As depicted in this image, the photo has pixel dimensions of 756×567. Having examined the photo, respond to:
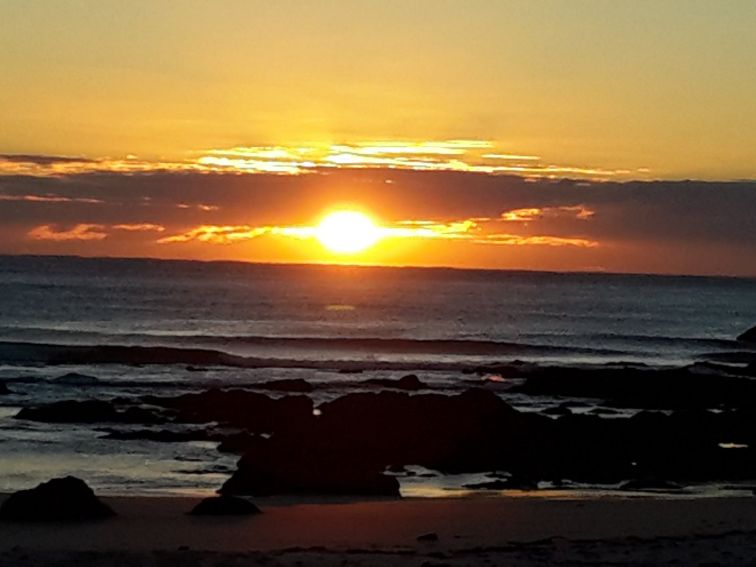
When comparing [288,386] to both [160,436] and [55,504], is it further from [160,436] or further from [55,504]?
[55,504]

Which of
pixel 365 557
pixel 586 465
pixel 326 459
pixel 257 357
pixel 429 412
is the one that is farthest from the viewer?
pixel 257 357

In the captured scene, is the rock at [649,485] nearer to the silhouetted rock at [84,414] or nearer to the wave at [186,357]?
the silhouetted rock at [84,414]

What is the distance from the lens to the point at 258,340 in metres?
67.6

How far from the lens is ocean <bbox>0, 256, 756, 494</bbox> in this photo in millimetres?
24281

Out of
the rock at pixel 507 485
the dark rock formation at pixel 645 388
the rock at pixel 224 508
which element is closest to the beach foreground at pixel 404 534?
the rock at pixel 224 508

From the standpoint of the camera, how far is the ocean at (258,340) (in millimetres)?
24281

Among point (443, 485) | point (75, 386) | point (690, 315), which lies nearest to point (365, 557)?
point (443, 485)

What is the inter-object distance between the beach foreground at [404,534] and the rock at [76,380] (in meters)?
22.8

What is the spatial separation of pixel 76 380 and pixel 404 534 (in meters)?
27.7

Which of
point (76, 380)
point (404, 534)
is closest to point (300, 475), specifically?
point (404, 534)

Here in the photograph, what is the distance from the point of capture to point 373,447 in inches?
953

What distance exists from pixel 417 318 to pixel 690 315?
2899 cm

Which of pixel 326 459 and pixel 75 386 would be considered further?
pixel 75 386

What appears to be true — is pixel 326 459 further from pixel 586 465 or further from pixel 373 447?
pixel 586 465
